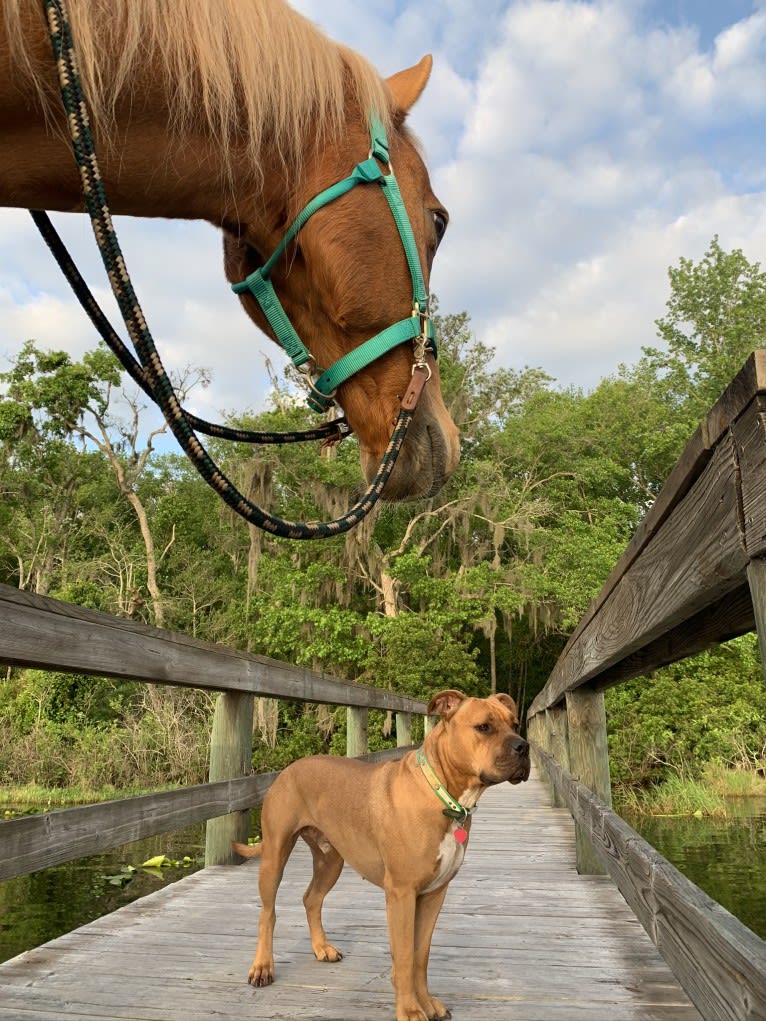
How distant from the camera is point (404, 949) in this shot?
187cm

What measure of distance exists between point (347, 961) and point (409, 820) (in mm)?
688

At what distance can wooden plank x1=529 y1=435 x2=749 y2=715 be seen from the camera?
43.6 inches

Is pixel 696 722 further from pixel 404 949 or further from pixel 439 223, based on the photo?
pixel 439 223

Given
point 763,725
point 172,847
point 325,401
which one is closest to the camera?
point 325,401

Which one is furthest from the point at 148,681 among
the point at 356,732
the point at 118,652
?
the point at 356,732

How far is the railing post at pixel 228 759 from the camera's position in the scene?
3832mm

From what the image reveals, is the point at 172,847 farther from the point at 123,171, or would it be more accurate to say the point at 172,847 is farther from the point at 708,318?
the point at 708,318

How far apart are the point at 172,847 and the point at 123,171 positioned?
324 inches

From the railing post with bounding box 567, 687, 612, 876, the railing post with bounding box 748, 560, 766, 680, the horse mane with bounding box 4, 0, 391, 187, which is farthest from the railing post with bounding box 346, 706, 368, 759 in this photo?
the railing post with bounding box 748, 560, 766, 680

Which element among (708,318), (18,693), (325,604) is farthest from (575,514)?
(18,693)

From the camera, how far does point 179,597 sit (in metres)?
24.2

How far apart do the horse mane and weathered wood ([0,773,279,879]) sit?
164cm

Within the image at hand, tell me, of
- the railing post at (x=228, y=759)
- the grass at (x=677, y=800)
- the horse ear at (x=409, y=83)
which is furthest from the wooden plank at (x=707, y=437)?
the grass at (x=677, y=800)

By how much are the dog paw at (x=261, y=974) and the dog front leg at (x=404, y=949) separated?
1.44 feet
